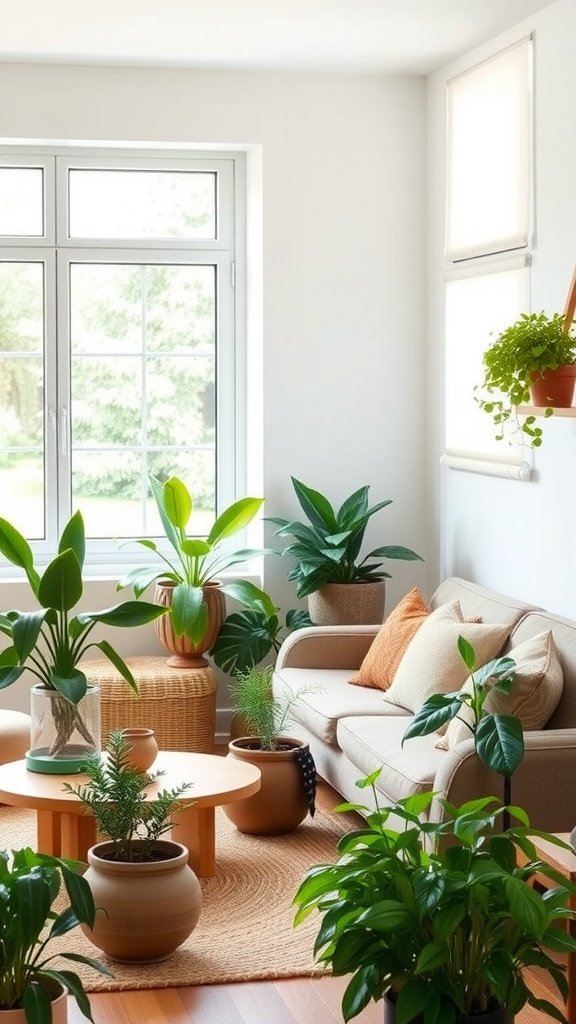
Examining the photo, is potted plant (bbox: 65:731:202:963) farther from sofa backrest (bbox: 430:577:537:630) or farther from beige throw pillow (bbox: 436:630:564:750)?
sofa backrest (bbox: 430:577:537:630)

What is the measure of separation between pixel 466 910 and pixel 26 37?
4.08 metres

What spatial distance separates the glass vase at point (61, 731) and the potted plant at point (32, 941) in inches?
64.4

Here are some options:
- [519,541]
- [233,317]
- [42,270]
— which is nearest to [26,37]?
[42,270]

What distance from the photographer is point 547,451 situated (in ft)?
16.2

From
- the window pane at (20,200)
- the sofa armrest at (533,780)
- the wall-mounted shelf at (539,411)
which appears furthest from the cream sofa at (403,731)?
the window pane at (20,200)

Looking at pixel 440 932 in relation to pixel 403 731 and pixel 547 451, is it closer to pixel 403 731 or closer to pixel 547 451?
pixel 403 731

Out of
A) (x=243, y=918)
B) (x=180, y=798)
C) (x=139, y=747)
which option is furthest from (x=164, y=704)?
(x=243, y=918)

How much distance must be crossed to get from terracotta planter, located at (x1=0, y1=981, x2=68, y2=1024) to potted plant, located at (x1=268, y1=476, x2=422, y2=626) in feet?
10.6

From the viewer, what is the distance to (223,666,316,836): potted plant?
472 cm

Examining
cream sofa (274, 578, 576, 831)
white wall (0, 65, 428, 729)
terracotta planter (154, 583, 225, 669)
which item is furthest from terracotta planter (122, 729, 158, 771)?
white wall (0, 65, 428, 729)

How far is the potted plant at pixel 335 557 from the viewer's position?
577 cm

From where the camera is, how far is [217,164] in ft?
20.7

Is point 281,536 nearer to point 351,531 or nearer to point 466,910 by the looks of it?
point 351,531

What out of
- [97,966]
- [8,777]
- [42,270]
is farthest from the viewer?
[42,270]
